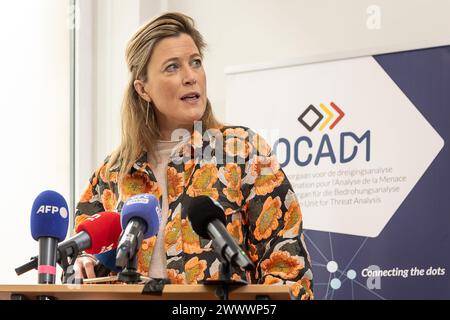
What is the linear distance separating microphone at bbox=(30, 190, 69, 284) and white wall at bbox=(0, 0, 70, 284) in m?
2.84

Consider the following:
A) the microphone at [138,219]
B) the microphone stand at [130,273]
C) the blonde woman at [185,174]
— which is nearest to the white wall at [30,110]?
the blonde woman at [185,174]

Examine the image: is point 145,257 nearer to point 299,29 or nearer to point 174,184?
point 174,184

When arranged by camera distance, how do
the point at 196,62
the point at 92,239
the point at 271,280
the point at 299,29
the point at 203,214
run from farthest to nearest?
1. the point at 299,29
2. the point at 196,62
3. the point at 271,280
4. the point at 92,239
5. the point at 203,214

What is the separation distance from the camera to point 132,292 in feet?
5.92

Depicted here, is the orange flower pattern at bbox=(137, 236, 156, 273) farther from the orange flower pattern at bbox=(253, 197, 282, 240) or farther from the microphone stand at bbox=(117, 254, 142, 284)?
the microphone stand at bbox=(117, 254, 142, 284)

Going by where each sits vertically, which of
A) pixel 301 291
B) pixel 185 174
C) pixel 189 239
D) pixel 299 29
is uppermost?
pixel 299 29

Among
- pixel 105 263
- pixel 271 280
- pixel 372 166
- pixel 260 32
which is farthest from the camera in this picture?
pixel 260 32

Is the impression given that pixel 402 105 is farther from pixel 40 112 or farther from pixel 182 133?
pixel 40 112

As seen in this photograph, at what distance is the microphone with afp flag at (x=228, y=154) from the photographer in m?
2.08

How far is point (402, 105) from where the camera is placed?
13.1ft

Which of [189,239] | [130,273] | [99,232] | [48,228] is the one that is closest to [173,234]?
[189,239]

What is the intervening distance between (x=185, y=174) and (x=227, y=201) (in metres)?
0.20

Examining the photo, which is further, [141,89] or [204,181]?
[141,89]

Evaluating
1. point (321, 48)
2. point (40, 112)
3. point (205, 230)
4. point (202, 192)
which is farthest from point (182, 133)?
point (40, 112)
